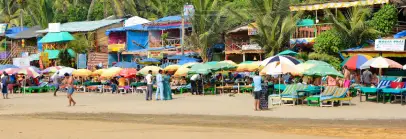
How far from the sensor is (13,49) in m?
59.6

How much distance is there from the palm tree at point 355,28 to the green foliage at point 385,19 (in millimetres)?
364

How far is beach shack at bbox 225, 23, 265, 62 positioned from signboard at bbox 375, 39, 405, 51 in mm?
10220

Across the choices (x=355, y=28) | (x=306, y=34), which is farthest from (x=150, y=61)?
(x=355, y=28)

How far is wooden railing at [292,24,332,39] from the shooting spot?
36.0 meters

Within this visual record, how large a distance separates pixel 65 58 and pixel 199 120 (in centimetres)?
3433

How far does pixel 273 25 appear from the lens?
1495 inches

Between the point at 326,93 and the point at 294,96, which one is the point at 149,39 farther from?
the point at 326,93

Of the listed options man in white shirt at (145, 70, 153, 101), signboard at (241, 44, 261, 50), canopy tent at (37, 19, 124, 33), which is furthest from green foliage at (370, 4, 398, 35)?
canopy tent at (37, 19, 124, 33)

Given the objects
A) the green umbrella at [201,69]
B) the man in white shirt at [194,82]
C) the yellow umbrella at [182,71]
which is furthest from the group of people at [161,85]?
the yellow umbrella at [182,71]

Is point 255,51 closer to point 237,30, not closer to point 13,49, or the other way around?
point 237,30

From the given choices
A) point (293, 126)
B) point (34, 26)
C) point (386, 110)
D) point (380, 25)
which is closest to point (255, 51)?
point (380, 25)

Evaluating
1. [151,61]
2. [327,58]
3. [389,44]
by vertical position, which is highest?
[389,44]

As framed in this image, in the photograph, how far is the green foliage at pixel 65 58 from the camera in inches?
2018

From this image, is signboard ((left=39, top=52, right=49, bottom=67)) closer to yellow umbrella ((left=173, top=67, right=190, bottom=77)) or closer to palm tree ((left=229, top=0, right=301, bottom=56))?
palm tree ((left=229, top=0, right=301, bottom=56))
